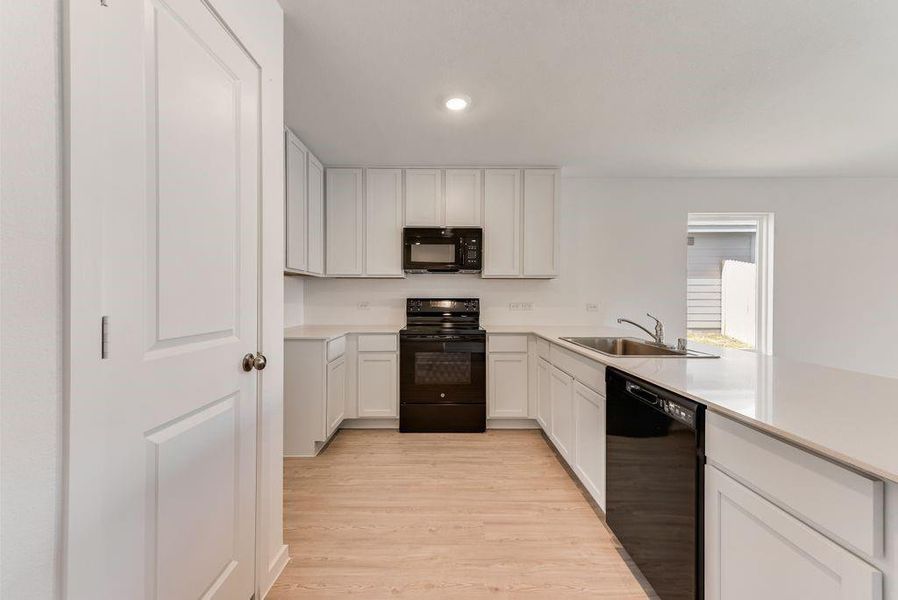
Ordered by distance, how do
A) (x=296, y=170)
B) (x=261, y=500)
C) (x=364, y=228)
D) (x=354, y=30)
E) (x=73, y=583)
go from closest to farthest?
1. (x=73, y=583)
2. (x=261, y=500)
3. (x=354, y=30)
4. (x=296, y=170)
5. (x=364, y=228)

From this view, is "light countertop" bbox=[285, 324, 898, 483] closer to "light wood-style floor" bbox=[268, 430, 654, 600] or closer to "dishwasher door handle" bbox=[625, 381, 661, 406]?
"dishwasher door handle" bbox=[625, 381, 661, 406]

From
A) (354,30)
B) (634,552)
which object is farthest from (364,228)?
(634,552)

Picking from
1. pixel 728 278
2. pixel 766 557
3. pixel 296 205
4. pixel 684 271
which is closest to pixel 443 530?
pixel 766 557

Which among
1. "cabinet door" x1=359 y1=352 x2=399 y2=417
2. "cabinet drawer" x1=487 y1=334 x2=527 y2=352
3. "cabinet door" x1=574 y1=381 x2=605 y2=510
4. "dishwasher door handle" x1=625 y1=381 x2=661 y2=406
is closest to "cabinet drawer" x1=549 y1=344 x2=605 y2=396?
"cabinet door" x1=574 y1=381 x2=605 y2=510

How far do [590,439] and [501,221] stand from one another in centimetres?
217

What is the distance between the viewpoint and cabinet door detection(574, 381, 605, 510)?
192 centimetres

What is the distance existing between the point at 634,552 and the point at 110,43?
230cm

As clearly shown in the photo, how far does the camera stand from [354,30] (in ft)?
5.76

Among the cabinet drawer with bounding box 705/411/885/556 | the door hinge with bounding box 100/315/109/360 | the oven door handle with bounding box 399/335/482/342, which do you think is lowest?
the cabinet drawer with bounding box 705/411/885/556

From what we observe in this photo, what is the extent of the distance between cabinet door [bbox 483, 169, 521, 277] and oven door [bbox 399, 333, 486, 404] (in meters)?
0.78

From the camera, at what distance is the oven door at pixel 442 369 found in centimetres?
329

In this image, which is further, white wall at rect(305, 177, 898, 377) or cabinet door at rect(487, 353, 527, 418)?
white wall at rect(305, 177, 898, 377)

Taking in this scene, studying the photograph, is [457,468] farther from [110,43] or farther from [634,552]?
[110,43]

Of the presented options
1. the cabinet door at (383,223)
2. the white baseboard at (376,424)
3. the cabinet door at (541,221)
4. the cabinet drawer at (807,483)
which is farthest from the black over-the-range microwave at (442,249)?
the cabinet drawer at (807,483)
